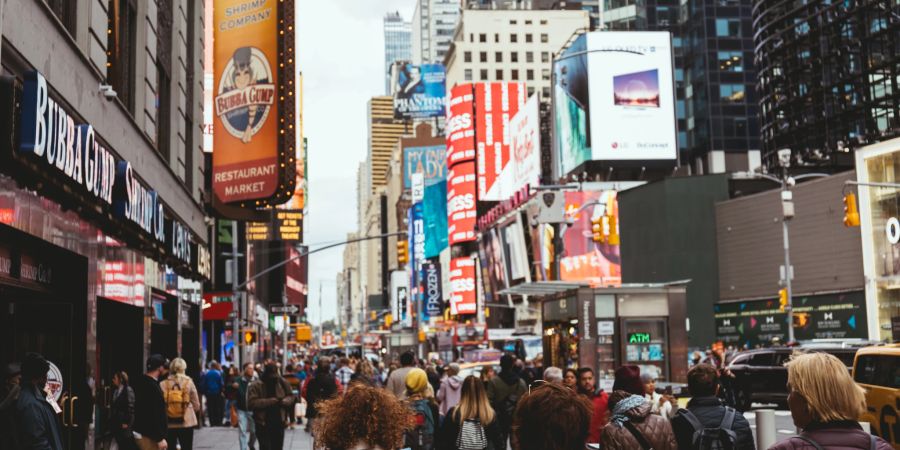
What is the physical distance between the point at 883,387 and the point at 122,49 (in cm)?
1383

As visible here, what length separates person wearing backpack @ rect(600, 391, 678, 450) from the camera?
21.1 feet

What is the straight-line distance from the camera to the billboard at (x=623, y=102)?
84.9 meters

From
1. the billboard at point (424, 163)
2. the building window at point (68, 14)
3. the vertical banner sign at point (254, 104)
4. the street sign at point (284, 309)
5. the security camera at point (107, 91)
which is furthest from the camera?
the billboard at point (424, 163)

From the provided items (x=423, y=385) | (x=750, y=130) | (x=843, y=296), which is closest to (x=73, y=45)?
(x=423, y=385)

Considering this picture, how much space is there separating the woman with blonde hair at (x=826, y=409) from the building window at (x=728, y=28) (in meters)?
109

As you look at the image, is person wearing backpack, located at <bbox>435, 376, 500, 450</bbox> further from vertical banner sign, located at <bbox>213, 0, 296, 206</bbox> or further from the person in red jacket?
vertical banner sign, located at <bbox>213, 0, 296, 206</bbox>

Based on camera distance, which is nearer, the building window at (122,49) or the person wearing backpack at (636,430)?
the person wearing backpack at (636,430)

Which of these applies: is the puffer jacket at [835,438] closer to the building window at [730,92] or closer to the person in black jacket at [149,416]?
the person in black jacket at [149,416]

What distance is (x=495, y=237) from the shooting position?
8806cm

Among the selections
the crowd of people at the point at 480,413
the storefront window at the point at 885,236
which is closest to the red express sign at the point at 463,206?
the storefront window at the point at 885,236

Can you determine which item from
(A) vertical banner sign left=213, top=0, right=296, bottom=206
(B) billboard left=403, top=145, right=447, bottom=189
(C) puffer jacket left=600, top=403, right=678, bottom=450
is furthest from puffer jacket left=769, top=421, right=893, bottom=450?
(B) billboard left=403, top=145, right=447, bottom=189

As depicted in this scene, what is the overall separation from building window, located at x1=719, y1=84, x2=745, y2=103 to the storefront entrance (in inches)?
3949

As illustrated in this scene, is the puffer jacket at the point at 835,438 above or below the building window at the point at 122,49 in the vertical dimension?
below

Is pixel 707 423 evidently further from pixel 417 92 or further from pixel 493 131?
pixel 417 92
